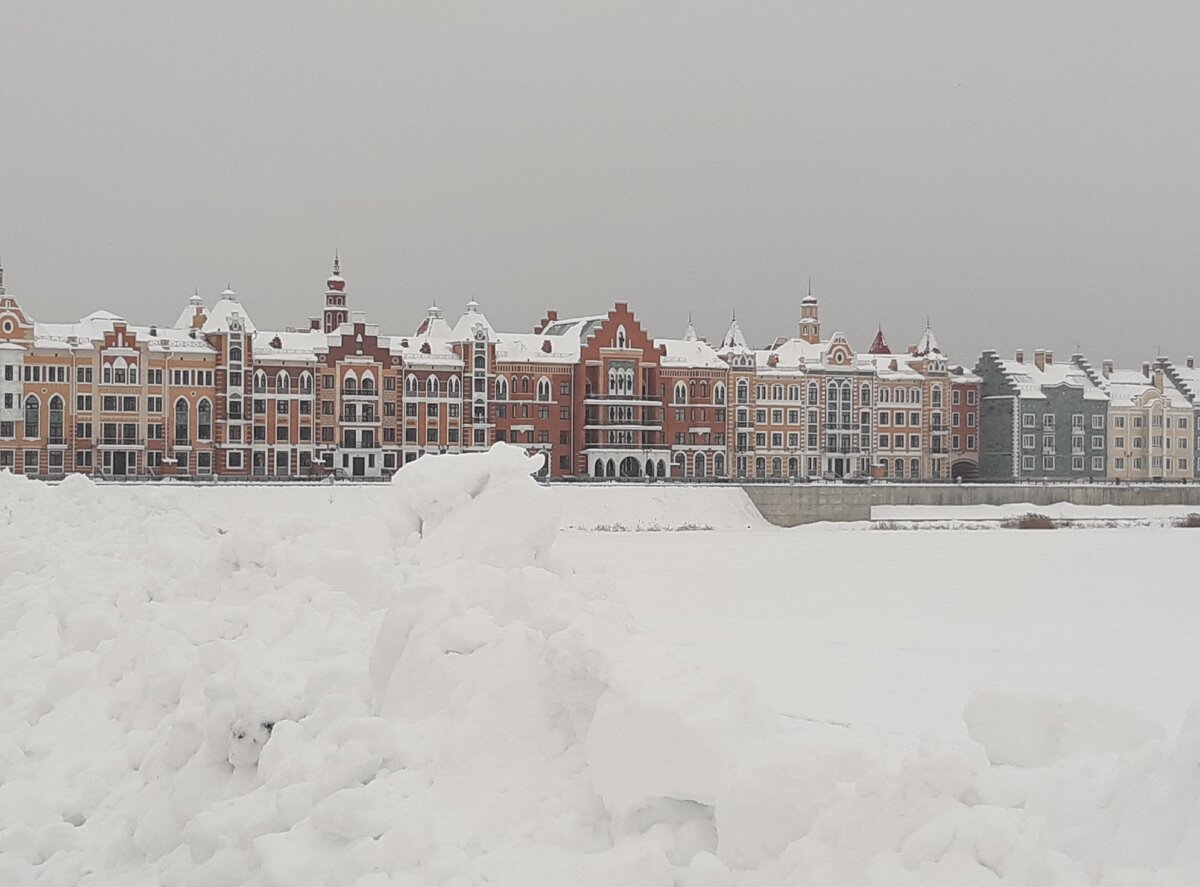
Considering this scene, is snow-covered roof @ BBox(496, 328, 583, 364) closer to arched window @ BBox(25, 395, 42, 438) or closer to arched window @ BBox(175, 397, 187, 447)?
arched window @ BBox(175, 397, 187, 447)

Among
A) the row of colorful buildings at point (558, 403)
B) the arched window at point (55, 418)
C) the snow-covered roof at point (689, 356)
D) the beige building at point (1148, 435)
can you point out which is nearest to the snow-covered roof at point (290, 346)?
the row of colorful buildings at point (558, 403)

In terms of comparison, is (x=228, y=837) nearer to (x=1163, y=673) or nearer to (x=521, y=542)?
(x=521, y=542)

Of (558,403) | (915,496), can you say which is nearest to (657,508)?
(915,496)

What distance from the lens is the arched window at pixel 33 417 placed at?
74000 mm

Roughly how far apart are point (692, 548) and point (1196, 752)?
115ft

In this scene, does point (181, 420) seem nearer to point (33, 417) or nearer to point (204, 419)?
point (204, 419)

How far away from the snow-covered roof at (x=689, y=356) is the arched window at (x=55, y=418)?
3806 centimetres

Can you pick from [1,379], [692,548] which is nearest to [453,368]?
[1,379]

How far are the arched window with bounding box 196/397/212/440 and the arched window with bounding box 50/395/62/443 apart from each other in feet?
24.6

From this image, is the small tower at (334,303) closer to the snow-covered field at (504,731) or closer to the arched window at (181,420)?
the arched window at (181,420)

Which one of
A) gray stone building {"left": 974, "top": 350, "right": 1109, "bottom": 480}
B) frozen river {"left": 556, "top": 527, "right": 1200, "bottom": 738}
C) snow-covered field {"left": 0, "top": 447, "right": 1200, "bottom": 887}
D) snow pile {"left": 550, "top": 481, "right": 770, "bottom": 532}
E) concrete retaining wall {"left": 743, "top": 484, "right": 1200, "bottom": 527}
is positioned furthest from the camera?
gray stone building {"left": 974, "top": 350, "right": 1109, "bottom": 480}

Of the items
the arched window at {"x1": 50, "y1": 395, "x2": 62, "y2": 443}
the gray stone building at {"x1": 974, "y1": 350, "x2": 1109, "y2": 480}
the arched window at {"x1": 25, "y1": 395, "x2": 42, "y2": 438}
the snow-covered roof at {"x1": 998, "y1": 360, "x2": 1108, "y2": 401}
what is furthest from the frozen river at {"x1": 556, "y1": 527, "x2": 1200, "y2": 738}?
the snow-covered roof at {"x1": 998, "y1": 360, "x2": 1108, "y2": 401}

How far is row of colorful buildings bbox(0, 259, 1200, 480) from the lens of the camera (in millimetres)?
76125

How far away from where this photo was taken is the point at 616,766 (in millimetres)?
6312
